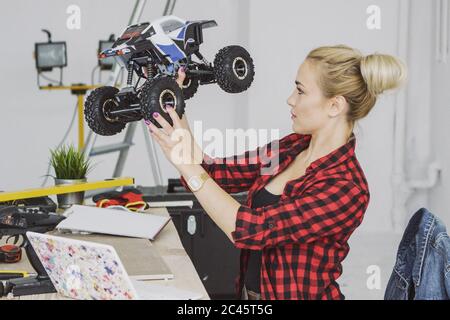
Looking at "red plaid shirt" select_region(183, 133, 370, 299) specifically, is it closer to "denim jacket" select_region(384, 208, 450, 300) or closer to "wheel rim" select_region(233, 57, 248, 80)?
"denim jacket" select_region(384, 208, 450, 300)

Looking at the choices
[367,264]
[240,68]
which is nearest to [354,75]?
[240,68]

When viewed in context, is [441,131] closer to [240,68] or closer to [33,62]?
[33,62]

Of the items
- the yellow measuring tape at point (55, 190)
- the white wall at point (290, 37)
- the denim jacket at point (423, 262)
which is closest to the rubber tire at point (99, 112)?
the yellow measuring tape at point (55, 190)

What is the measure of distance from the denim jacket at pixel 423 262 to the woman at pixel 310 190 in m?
0.14

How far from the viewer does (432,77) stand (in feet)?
15.4

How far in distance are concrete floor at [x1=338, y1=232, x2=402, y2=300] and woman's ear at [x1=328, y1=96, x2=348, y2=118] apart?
6.69 ft

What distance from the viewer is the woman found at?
1464 mm

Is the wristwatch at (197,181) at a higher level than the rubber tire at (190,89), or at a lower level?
lower

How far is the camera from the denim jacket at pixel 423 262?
4.43 ft

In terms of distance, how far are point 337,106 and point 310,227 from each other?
321mm

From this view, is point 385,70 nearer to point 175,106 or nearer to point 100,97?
point 175,106

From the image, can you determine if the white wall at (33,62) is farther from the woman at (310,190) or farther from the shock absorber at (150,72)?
the shock absorber at (150,72)
